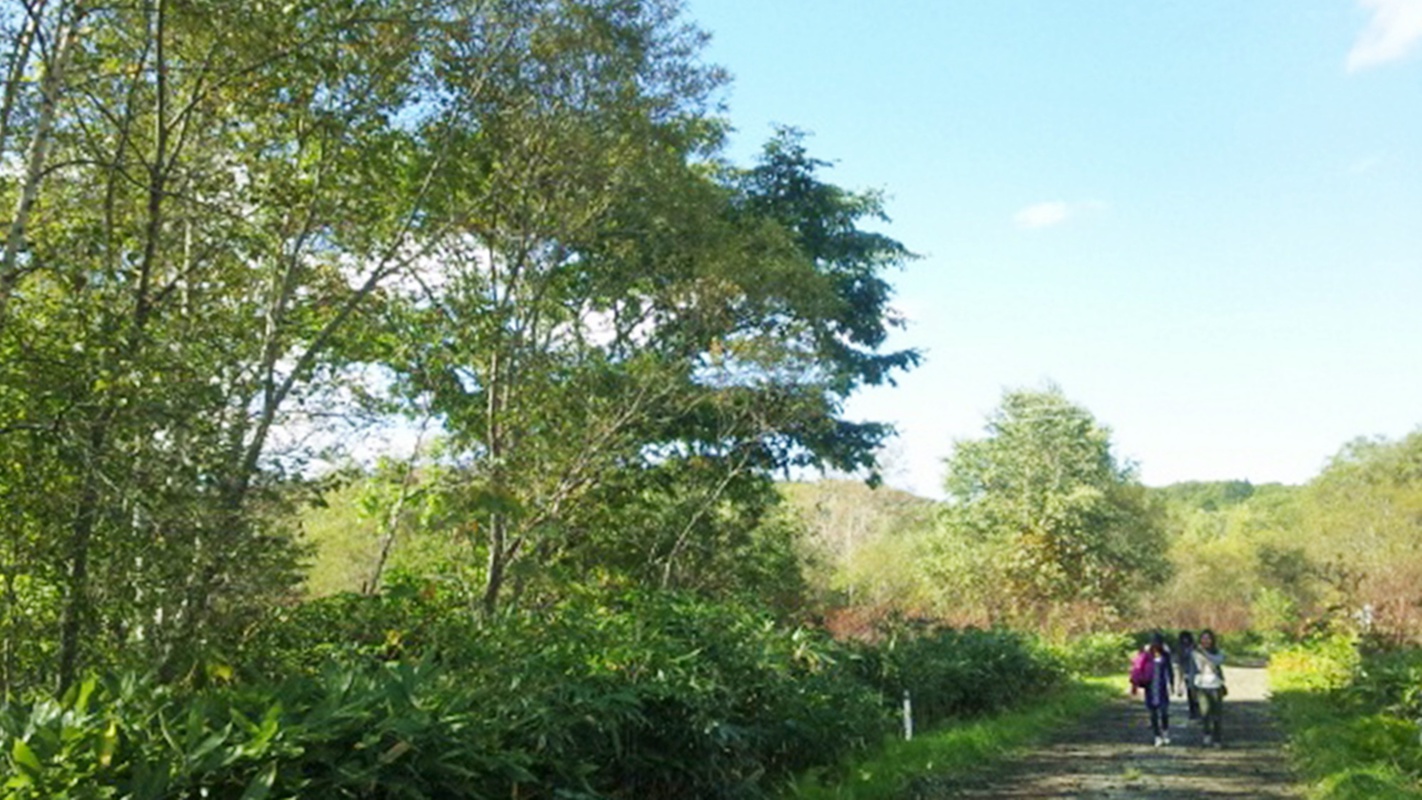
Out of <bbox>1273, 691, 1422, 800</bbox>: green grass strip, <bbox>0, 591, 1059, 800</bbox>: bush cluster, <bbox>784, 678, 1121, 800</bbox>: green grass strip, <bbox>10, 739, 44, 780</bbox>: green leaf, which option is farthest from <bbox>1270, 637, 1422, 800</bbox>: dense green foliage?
<bbox>10, 739, 44, 780</bbox>: green leaf

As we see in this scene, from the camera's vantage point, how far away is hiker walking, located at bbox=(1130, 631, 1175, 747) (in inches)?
614

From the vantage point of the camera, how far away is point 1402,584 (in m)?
32.2

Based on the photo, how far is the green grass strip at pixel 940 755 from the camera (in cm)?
976

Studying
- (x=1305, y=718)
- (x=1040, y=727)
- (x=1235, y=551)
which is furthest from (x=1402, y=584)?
(x=1235, y=551)

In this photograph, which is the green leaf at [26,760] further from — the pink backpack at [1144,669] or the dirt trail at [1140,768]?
the pink backpack at [1144,669]

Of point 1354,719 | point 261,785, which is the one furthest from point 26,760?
point 1354,719

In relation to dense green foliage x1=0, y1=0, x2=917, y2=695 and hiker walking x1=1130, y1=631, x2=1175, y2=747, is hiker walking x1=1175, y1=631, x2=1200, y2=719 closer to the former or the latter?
hiker walking x1=1130, y1=631, x2=1175, y2=747

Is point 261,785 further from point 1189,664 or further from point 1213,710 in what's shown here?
point 1189,664

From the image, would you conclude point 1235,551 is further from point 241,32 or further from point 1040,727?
point 241,32

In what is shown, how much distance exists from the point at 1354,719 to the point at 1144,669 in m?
3.66

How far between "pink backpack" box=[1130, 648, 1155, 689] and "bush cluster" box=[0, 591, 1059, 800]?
16.6 feet

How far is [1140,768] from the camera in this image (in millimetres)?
13016

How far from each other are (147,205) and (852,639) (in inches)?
483

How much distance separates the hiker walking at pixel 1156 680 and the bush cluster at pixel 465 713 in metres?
4.99
